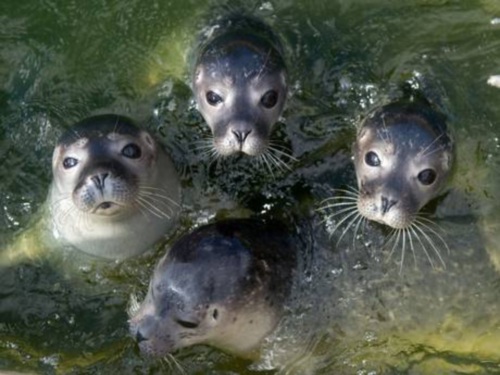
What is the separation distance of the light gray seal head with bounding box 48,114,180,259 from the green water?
0.22 metres

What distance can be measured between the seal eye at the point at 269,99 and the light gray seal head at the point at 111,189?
715mm

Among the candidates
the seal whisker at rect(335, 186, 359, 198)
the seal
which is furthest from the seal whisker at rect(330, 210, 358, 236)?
the seal whisker at rect(335, 186, 359, 198)

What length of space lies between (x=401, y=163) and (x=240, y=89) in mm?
1086

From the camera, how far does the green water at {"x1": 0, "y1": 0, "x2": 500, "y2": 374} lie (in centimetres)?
525

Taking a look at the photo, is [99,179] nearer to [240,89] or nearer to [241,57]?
[240,89]

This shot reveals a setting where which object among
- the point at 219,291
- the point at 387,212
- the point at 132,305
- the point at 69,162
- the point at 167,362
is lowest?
the point at 167,362

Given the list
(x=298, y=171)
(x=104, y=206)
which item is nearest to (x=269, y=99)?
(x=298, y=171)

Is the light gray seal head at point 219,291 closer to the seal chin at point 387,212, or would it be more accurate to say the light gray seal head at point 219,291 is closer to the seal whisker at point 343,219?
the seal whisker at point 343,219

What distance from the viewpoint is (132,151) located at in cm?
511

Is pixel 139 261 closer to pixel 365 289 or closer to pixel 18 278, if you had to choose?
pixel 18 278

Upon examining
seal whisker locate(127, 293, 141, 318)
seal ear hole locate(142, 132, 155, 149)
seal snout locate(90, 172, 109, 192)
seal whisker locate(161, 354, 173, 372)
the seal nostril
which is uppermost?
seal ear hole locate(142, 132, 155, 149)

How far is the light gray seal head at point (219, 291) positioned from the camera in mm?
4480

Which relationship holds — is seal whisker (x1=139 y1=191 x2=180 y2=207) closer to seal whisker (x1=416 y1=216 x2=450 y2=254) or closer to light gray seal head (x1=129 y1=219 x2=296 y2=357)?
light gray seal head (x1=129 y1=219 x2=296 y2=357)

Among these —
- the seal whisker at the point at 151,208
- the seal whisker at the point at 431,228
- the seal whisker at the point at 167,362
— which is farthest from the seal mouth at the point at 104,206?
the seal whisker at the point at 431,228
